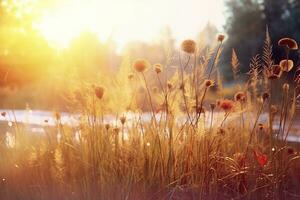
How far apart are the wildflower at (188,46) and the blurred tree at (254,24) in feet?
64.0

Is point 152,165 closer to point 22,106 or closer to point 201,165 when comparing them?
point 201,165

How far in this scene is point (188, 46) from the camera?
10.6ft

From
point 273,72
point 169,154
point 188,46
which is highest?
point 188,46

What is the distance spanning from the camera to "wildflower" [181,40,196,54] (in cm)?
323

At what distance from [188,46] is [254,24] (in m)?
21.4

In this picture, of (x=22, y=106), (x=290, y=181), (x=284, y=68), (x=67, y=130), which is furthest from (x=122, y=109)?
(x=22, y=106)

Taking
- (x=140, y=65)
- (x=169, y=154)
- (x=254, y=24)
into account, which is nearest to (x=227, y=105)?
(x=169, y=154)

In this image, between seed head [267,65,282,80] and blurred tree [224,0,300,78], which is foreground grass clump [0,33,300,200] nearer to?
seed head [267,65,282,80]

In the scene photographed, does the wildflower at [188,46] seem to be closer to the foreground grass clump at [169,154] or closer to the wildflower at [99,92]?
the foreground grass clump at [169,154]

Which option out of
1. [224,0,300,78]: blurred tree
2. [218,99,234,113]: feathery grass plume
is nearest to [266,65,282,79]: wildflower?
[218,99,234,113]: feathery grass plume

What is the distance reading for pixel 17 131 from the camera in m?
4.31

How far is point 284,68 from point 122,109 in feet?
3.26

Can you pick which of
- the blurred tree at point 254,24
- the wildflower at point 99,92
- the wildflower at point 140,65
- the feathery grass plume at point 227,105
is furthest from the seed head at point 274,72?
the blurred tree at point 254,24

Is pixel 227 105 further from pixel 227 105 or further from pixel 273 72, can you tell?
pixel 273 72
